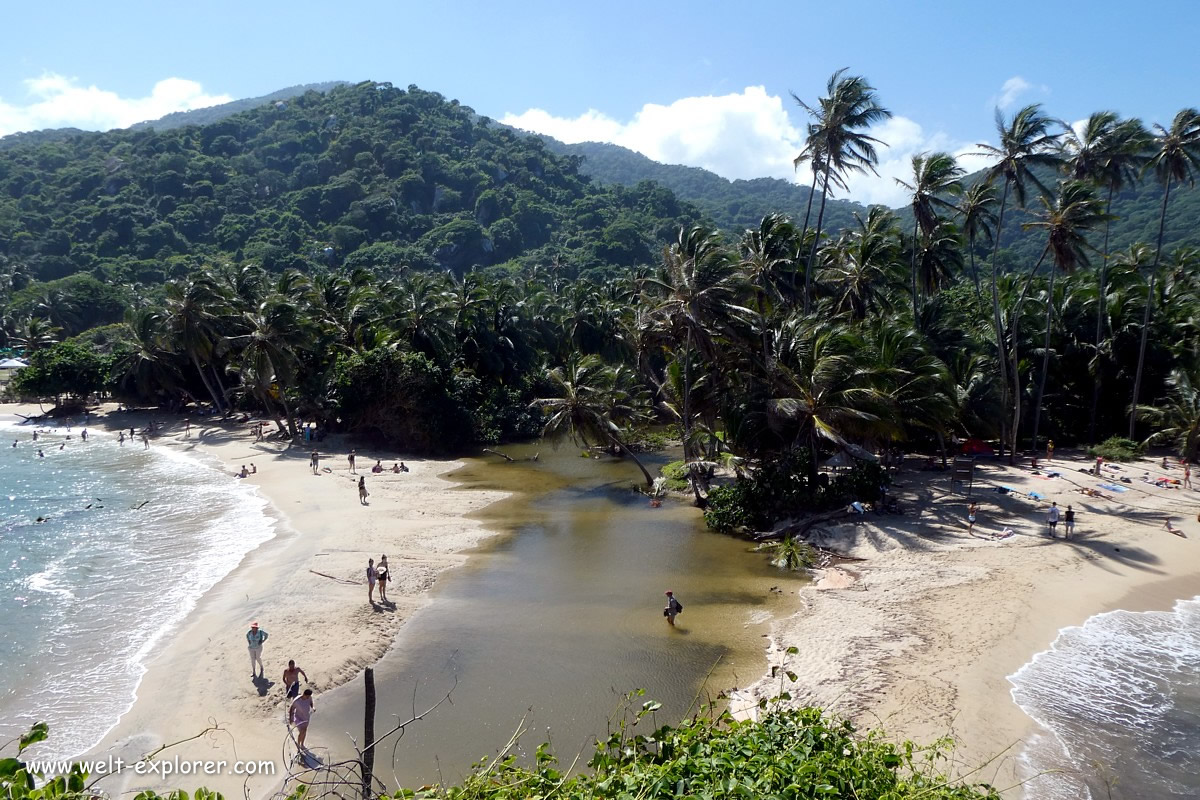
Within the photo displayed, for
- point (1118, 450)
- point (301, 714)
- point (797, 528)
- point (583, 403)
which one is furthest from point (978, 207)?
point (301, 714)

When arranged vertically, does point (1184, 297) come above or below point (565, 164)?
below

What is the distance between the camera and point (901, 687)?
13750 millimetres

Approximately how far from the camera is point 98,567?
72.8 ft

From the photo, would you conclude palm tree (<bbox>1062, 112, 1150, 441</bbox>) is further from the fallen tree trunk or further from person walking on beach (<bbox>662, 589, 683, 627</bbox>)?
person walking on beach (<bbox>662, 589, 683, 627</bbox>)

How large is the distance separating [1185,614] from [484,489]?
25.1m

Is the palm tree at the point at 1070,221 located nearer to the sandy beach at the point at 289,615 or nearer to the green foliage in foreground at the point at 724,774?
the sandy beach at the point at 289,615

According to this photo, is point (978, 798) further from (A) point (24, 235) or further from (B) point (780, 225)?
(A) point (24, 235)

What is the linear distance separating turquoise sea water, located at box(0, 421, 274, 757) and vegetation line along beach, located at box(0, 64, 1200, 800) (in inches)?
37.5

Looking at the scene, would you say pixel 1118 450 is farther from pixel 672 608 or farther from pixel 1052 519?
pixel 672 608

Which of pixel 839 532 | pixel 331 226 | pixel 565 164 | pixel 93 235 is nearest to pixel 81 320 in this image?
pixel 93 235

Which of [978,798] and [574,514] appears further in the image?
[574,514]

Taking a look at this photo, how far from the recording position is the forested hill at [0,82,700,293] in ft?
379

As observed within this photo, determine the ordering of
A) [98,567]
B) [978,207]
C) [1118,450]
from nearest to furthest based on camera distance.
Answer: [98,567] → [978,207] → [1118,450]

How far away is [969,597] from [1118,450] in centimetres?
1944
